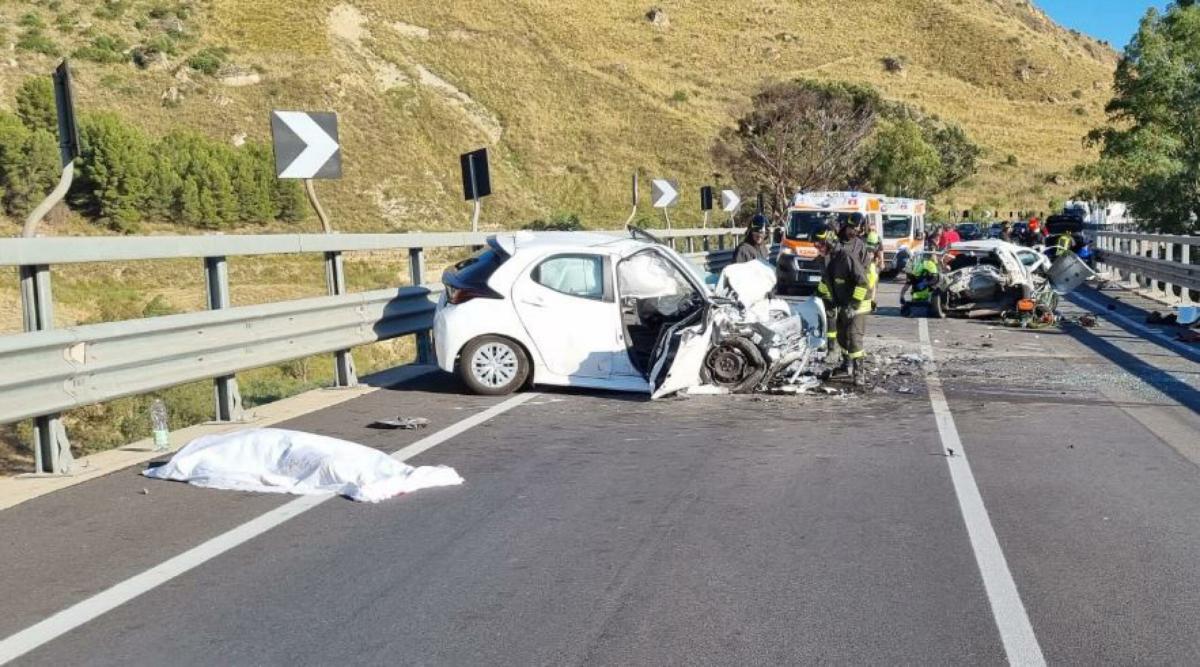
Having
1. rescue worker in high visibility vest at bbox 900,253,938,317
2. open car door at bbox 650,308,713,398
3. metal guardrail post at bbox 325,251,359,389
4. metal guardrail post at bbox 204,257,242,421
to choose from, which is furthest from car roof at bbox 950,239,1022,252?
metal guardrail post at bbox 204,257,242,421

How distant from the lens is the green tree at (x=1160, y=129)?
32.0 meters

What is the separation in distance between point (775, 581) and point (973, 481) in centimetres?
274

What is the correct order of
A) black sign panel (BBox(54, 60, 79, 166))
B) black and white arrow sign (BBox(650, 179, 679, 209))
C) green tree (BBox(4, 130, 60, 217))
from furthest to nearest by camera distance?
green tree (BBox(4, 130, 60, 217))
black and white arrow sign (BBox(650, 179, 679, 209))
black sign panel (BBox(54, 60, 79, 166))

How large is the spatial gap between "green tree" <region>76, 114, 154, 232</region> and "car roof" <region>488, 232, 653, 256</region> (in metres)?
33.0

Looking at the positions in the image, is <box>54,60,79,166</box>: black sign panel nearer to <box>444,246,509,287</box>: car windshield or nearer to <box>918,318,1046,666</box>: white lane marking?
<box>444,246,509,287</box>: car windshield

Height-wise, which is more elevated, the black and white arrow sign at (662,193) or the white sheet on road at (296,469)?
the black and white arrow sign at (662,193)

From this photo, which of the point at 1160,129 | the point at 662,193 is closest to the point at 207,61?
the point at 662,193

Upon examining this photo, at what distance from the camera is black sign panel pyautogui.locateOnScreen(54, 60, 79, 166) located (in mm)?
7965

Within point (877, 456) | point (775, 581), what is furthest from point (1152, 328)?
→ point (775, 581)

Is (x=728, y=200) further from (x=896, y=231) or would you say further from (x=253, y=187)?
(x=253, y=187)

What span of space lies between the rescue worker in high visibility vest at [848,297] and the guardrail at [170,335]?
4.43 m

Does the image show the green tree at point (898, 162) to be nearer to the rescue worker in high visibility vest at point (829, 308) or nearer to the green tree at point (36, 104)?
the green tree at point (36, 104)

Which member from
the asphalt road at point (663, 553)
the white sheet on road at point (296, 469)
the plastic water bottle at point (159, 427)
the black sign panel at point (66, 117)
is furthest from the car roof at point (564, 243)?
the black sign panel at point (66, 117)

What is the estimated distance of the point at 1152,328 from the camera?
61.7 ft
